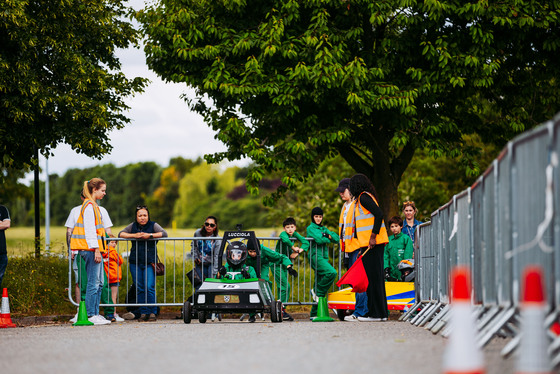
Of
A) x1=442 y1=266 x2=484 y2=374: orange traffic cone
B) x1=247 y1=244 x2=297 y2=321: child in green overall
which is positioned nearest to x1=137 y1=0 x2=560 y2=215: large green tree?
x1=247 y1=244 x2=297 y2=321: child in green overall

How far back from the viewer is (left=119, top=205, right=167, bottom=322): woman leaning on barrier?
52.5 ft

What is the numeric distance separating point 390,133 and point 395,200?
1.66 m

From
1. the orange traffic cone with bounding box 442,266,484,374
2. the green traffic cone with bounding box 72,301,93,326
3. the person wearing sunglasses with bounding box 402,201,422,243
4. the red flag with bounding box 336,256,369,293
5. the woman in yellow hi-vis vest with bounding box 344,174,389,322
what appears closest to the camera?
the orange traffic cone with bounding box 442,266,484,374

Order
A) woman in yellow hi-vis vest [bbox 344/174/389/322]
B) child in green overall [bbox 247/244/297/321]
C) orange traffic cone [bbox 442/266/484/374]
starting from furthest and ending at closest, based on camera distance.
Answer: child in green overall [bbox 247/244/297/321] → woman in yellow hi-vis vest [bbox 344/174/389/322] → orange traffic cone [bbox 442/266/484/374]

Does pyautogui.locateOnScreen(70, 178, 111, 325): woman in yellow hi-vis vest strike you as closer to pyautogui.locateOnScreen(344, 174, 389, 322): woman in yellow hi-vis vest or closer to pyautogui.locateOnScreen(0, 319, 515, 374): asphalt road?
pyautogui.locateOnScreen(0, 319, 515, 374): asphalt road

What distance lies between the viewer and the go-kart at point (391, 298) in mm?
14586

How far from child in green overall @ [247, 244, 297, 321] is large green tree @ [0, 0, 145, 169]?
5580 mm

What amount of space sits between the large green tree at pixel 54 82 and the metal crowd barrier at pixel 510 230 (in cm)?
1089

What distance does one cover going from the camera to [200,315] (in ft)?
45.5

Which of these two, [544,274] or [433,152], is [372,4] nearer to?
[433,152]

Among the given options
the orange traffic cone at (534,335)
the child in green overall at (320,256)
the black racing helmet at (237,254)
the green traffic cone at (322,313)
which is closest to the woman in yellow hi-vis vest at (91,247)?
the black racing helmet at (237,254)

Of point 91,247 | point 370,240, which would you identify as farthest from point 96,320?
point 370,240

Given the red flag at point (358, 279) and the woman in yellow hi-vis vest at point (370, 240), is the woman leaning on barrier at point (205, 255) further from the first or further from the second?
the red flag at point (358, 279)

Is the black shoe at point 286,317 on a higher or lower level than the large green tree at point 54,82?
lower
